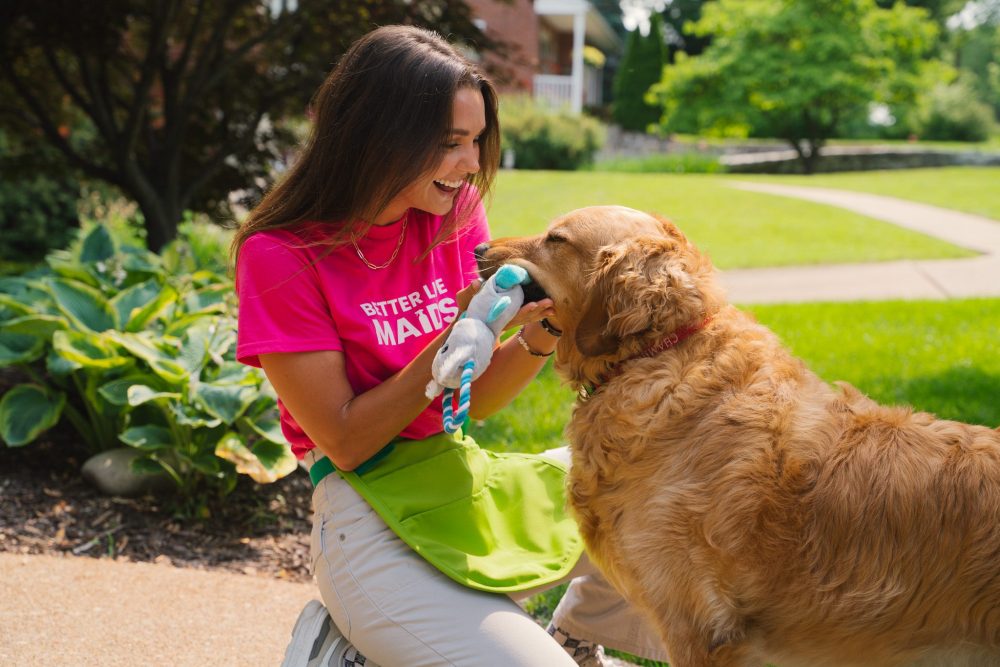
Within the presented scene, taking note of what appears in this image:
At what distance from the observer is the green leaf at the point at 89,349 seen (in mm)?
4703

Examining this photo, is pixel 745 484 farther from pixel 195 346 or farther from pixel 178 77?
pixel 178 77

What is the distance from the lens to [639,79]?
111ft

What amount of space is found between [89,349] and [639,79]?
103ft

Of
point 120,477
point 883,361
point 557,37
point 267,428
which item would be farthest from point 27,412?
point 557,37

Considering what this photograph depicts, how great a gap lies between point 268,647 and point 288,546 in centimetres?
102

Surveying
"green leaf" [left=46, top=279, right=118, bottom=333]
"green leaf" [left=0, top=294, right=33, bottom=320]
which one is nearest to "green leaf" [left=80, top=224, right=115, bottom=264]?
"green leaf" [left=0, top=294, right=33, bottom=320]

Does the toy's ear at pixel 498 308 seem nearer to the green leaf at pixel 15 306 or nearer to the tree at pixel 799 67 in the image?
the green leaf at pixel 15 306

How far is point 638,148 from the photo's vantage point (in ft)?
96.7

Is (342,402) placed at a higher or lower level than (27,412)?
higher

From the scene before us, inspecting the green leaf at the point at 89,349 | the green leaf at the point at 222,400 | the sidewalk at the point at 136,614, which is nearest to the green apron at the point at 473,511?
the sidewalk at the point at 136,614

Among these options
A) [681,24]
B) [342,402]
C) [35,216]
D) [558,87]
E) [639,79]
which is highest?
[681,24]

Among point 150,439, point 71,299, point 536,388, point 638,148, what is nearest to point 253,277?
point 150,439

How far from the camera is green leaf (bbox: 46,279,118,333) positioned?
517cm

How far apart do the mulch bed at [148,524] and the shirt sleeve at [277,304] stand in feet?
6.62
